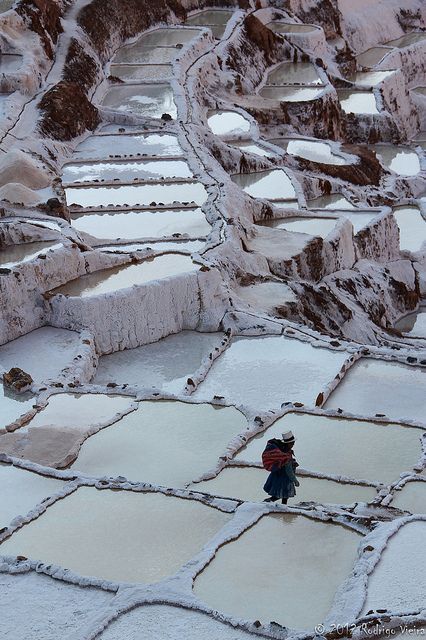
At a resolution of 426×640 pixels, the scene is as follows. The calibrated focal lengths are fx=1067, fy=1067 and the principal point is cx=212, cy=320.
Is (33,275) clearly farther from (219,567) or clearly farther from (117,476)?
(219,567)

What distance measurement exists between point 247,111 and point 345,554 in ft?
68.8

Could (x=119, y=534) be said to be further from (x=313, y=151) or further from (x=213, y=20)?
(x=213, y=20)

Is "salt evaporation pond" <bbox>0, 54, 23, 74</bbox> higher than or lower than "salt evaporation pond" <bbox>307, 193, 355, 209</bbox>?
higher

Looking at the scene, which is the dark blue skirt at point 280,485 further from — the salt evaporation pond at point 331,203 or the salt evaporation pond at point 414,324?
the salt evaporation pond at point 331,203

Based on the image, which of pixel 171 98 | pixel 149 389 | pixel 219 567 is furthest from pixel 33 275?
pixel 171 98

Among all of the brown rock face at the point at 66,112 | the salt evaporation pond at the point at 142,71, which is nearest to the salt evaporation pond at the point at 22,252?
the brown rock face at the point at 66,112

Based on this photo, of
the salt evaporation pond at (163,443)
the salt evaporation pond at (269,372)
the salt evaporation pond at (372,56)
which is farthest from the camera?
the salt evaporation pond at (372,56)

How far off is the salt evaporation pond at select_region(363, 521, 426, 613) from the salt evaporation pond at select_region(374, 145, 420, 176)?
2183 centimetres

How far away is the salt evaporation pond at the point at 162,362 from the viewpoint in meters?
14.3

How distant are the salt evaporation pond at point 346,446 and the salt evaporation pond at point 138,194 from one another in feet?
26.4

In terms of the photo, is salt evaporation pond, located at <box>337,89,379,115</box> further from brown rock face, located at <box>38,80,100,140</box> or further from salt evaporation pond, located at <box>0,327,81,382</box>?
salt evaporation pond, located at <box>0,327,81,382</box>

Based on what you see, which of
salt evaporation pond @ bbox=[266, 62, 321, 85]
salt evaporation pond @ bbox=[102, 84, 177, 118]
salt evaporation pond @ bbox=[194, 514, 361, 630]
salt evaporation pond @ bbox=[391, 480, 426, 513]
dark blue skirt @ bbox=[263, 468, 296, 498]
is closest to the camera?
salt evaporation pond @ bbox=[194, 514, 361, 630]

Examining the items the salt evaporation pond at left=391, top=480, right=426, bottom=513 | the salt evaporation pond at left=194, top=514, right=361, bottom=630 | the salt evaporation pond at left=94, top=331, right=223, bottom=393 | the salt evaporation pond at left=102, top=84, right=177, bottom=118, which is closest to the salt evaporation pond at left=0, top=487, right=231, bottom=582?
the salt evaporation pond at left=194, top=514, right=361, bottom=630

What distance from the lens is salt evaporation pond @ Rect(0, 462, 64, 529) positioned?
10000 millimetres
